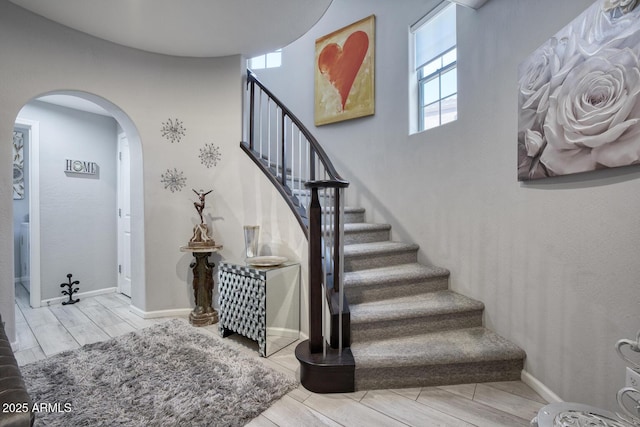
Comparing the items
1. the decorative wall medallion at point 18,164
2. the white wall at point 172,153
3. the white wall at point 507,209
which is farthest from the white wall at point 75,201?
the white wall at point 507,209

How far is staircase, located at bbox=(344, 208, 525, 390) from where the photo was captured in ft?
5.76

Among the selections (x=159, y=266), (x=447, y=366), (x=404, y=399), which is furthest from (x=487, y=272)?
(x=159, y=266)

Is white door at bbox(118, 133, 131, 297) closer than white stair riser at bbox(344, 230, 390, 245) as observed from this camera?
No

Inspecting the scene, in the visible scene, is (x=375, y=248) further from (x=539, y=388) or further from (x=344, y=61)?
(x=344, y=61)

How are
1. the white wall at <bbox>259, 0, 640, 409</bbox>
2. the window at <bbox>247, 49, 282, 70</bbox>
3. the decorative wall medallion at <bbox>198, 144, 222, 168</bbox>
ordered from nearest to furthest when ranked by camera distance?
the white wall at <bbox>259, 0, 640, 409</bbox>
the decorative wall medallion at <bbox>198, 144, 222, 168</bbox>
the window at <bbox>247, 49, 282, 70</bbox>

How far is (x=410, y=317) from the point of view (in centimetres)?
203

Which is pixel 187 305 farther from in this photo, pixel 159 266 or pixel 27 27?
pixel 27 27

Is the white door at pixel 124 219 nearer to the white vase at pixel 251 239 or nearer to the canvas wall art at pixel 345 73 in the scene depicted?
the white vase at pixel 251 239

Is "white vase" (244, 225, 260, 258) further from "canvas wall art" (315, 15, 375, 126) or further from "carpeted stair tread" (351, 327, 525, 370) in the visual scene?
"canvas wall art" (315, 15, 375, 126)

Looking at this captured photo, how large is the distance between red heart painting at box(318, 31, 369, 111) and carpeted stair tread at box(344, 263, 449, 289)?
2294 mm

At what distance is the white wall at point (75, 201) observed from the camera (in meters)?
3.26

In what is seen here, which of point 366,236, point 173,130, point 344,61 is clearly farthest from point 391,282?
point 344,61

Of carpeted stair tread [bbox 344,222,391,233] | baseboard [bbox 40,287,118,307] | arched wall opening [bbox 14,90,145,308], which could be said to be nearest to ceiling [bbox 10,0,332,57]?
arched wall opening [bbox 14,90,145,308]

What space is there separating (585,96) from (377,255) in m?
1.75
